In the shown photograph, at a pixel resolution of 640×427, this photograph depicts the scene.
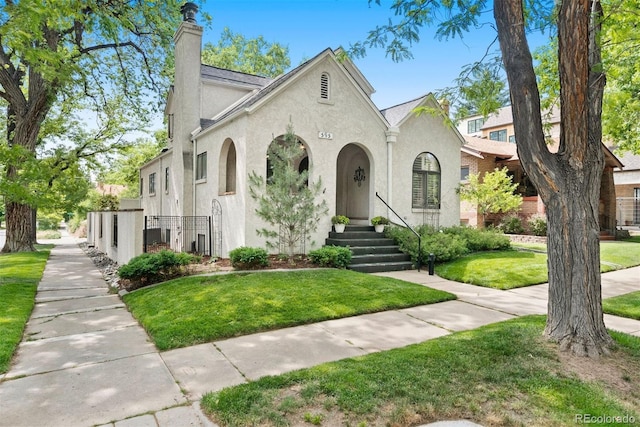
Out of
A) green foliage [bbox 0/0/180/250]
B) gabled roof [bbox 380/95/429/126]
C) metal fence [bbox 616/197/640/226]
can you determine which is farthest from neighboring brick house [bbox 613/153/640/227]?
green foliage [bbox 0/0/180/250]

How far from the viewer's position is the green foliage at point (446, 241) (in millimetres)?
11477

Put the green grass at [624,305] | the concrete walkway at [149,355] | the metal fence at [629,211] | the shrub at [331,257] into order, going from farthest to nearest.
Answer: the metal fence at [629,211], the shrub at [331,257], the green grass at [624,305], the concrete walkway at [149,355]

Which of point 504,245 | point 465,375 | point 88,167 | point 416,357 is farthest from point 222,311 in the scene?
point 88,167

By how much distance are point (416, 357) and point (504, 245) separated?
11059 mm

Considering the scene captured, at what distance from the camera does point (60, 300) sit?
316 inches

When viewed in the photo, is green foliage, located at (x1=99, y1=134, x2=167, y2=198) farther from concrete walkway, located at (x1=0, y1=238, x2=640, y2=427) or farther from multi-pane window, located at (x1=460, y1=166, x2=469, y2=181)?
multi-pane window, located at (x1=460, y1=166, x2=469, y2=181)

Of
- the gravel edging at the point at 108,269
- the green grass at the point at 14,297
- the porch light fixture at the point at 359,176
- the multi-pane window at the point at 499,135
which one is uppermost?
the multi-pane window at the point at 499,135

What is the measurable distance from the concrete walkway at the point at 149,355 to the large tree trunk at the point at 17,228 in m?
12.1

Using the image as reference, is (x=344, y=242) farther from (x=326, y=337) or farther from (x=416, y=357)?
(x=416, y=357)

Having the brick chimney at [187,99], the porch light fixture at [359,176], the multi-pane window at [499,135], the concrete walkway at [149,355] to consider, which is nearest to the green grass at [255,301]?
the concrete walkway at [149,355]

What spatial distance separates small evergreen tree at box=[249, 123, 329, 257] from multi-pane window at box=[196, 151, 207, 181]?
11.8ft

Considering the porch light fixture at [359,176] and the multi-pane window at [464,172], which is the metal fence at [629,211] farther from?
the porch light fixture at [359,176]

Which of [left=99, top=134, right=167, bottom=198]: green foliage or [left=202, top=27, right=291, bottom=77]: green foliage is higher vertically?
[left=202, top=27, right=291, bottom=77]: green foliage

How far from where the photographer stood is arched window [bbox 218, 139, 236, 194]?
40.0ft
